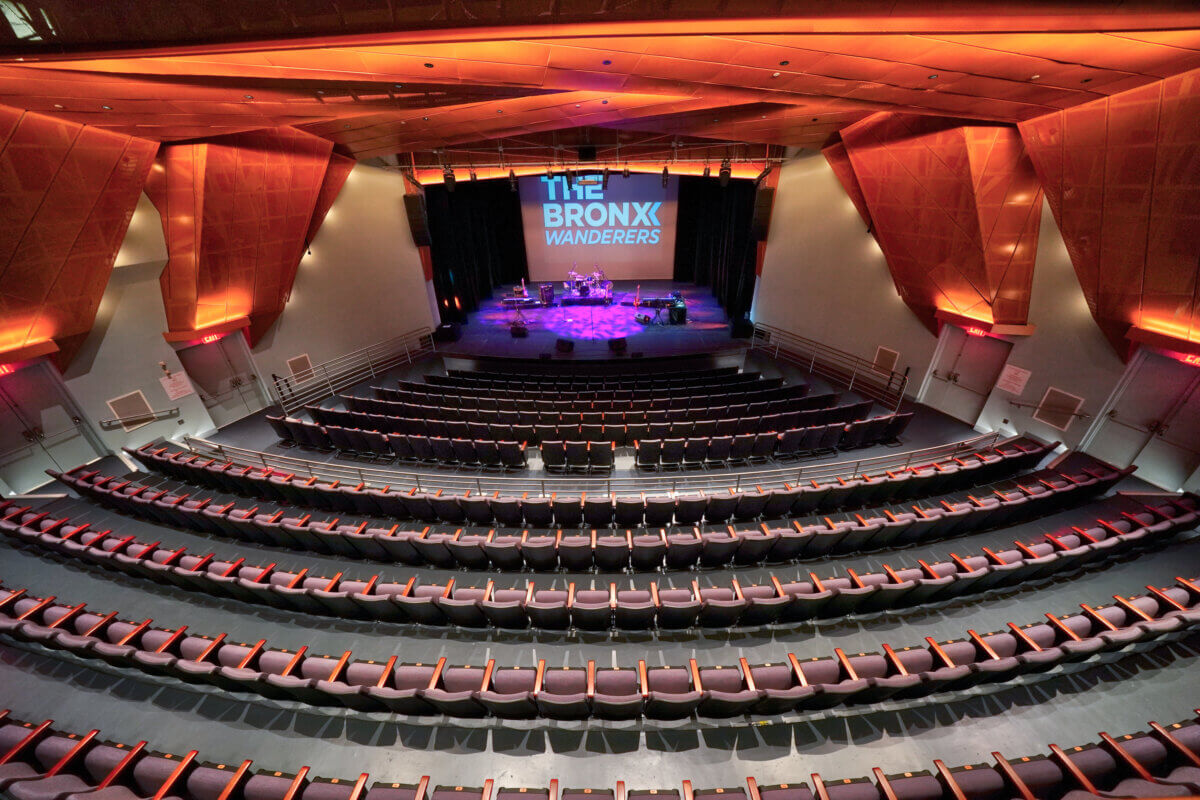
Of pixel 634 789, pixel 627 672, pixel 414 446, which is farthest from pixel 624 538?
pixel 414 446

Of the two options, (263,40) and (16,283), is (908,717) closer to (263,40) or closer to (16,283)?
(263,40)

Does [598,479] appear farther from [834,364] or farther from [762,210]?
[762,210]

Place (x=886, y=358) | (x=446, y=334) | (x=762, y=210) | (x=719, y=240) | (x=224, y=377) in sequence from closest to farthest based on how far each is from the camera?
1. (x=224, y=377)
2. (x=886, y=358)
3. (x=762, y=210)
4. (x=446, y=334)
5. (x=719, y=240)

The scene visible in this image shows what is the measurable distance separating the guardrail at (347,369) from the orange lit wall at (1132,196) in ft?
46.6

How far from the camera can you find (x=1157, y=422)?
688 cm

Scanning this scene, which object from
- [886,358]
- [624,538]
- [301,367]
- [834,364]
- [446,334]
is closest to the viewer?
[624,538]

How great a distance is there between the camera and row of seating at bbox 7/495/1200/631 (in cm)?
446

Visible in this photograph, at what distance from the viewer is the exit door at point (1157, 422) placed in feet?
21.8

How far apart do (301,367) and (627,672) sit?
11.7 metres

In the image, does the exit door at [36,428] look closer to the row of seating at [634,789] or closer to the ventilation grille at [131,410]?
the ventilation grille at [131,410]

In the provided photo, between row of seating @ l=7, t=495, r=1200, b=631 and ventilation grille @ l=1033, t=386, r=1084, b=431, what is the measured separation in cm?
235

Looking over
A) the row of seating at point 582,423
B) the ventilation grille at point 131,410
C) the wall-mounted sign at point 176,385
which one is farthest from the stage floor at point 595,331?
the ventilation grille at point 131,410

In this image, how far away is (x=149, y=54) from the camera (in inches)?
136

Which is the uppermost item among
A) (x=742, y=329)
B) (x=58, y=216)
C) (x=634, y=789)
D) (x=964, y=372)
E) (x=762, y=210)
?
(x=58, y=216)
